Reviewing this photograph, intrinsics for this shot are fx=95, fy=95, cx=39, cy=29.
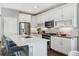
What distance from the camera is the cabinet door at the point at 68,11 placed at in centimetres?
149

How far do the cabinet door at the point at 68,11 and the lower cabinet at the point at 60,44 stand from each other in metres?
0.38


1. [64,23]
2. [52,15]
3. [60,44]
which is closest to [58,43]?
[60,44]

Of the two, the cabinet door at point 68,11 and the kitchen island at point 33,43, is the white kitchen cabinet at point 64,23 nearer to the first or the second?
the cabinet door at point 68,11

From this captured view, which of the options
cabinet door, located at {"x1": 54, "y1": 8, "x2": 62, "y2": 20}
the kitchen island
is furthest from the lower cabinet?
cabinet door, located at {"x1": 54, "y1": 8, "x2": 62, "y2": 20}

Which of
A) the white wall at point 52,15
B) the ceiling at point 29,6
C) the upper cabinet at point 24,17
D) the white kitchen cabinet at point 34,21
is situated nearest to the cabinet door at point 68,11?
the white wall at point 52,15

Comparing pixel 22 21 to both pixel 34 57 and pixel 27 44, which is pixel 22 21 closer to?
pixel 27 44

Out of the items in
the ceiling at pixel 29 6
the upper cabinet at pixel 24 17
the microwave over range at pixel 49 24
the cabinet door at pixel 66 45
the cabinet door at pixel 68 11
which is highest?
the ceiling at pixel 29 6

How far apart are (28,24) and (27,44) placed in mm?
333

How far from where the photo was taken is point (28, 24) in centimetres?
160

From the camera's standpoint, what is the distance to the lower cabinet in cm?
155

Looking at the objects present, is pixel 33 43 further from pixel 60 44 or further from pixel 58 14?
pixel 58 14

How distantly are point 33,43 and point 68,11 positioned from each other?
2.53ft

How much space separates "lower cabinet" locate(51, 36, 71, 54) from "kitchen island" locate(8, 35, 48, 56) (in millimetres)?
148

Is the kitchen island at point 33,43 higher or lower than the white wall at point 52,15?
lower
